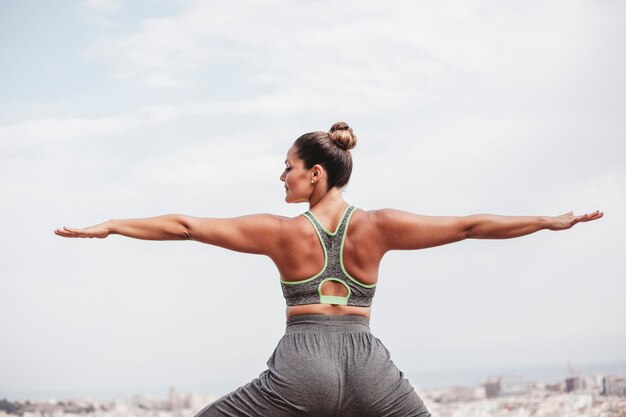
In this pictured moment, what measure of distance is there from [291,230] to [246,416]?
26.8 inches

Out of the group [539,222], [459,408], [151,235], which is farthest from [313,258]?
[459,408]

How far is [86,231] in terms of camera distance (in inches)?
121

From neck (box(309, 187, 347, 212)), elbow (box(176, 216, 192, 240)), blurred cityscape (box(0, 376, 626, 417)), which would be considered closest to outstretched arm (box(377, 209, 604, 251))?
neck (box(309, 187, 347, 212))

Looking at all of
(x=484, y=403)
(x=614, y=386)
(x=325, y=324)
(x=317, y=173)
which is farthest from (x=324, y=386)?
(x=484, y=403)

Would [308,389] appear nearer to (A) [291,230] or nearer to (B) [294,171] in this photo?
(A) [291,230]

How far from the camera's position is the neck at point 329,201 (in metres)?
3.36

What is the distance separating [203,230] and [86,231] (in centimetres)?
41

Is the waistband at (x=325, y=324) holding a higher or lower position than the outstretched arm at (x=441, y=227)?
lower

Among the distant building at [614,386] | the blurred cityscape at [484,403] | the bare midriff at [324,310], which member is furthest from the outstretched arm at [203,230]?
the distant building at [614,386]

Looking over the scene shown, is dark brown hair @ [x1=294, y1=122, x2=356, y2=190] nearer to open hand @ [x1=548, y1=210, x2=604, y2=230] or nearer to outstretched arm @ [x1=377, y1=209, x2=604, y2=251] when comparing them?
outstretched arm @ [x1=377, y1=209, x2=604, y2=251]

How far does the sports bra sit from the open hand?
29.9 inches

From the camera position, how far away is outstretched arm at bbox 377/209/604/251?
3275 mm

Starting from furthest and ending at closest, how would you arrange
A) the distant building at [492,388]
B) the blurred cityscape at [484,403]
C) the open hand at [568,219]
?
the distant building at [492,388], the blurred cityscape at [484,403], the open hand at [568,219]

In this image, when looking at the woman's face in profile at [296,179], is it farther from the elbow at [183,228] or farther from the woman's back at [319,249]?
the elbow at [183,228]
